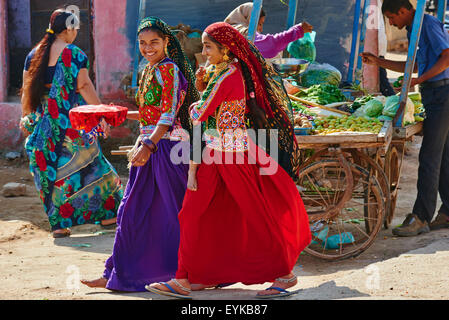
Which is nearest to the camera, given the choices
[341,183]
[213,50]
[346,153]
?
[213,50]

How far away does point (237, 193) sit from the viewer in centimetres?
416

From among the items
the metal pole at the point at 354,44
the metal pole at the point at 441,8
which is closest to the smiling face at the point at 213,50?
the metal pole at the point at 441,8

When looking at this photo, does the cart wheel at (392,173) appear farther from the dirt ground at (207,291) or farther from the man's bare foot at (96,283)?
the man's bare foot at (96,283)

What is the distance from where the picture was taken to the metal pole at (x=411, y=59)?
5.66 metres

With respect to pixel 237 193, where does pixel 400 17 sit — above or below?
above

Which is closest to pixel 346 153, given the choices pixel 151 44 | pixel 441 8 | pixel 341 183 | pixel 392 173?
pixel 341 183

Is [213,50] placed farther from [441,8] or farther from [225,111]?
[441,8]

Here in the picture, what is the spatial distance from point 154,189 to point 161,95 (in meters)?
0.64

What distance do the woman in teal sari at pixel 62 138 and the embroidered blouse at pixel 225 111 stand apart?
235 cm

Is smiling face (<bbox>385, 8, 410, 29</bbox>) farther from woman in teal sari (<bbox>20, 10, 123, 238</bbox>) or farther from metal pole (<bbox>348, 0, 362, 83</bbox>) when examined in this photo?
woman in teal sari (<bbox>20, 10, 123, 238</bbox>)

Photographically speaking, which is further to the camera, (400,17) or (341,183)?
(400,17)

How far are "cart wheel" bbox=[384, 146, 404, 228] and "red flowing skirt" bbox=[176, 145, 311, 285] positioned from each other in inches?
96.1

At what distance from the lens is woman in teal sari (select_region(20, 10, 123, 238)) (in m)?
6.15
